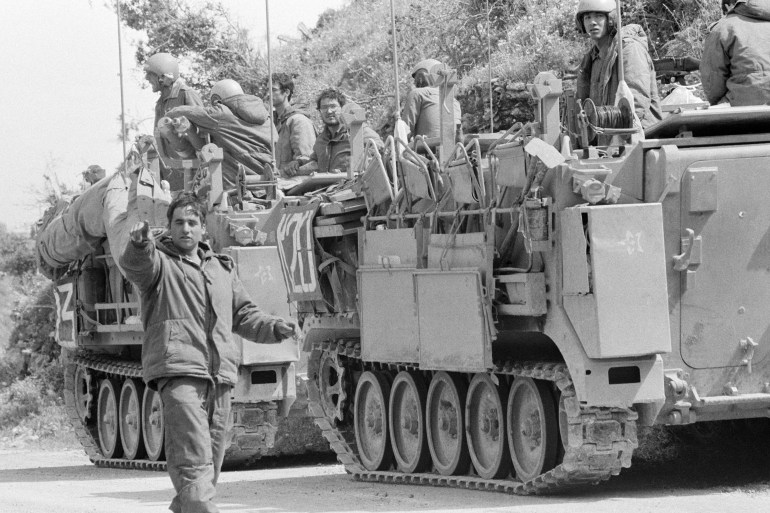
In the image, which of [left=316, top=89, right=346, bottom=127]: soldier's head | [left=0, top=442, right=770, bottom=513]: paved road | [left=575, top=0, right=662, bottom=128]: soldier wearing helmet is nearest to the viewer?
[left=0, top=442, right=770, bottom=513]: paved road

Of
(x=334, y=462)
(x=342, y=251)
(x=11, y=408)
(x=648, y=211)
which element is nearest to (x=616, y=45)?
(x=648, y=211)

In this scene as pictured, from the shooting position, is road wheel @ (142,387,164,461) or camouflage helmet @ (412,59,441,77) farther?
road wheel @ (142,387,164,461)

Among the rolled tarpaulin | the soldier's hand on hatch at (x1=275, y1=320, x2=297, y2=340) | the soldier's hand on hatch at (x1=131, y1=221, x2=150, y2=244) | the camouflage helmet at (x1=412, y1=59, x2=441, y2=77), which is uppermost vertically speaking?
the camouflage helmet at (x1=412, y1=59, x2=441, y2=77)

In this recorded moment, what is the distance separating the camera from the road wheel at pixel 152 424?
17234 millimetres

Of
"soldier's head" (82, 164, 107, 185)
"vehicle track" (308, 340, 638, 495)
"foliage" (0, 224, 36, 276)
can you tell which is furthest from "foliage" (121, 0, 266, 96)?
"vehicle track" (308, 340, 638, 495)

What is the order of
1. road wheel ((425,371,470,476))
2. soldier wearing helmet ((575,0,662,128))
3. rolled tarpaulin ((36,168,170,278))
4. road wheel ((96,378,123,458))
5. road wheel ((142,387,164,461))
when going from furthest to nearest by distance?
1. road wheel ((96,378,123,458))
2. road wheel ((142,387,164,461))
3. rolled tarpaulin ((36,168,170,278))
4. road wheel ((425,371,470,476))
5. soldier wearing helmet ((575,0,662,128))

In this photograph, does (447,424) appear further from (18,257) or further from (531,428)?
(18,257)

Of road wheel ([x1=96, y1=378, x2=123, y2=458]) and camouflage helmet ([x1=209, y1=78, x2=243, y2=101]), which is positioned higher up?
camouflage helmet ([x1=209, y1=78, x2=243, y2=101])

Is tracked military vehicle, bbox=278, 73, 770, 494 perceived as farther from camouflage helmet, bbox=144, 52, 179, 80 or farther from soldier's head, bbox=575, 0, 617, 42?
camouflage helmet, bbox=144, 52, 179, 80

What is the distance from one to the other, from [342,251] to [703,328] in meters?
4.22

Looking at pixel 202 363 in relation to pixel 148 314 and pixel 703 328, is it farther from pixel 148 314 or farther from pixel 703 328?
pixel 703 328

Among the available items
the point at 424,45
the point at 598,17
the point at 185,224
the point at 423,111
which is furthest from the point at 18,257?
the point at 185,224

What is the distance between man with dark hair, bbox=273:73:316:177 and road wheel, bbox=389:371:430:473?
4377mm

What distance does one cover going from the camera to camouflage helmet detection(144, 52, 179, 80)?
1847 cm
